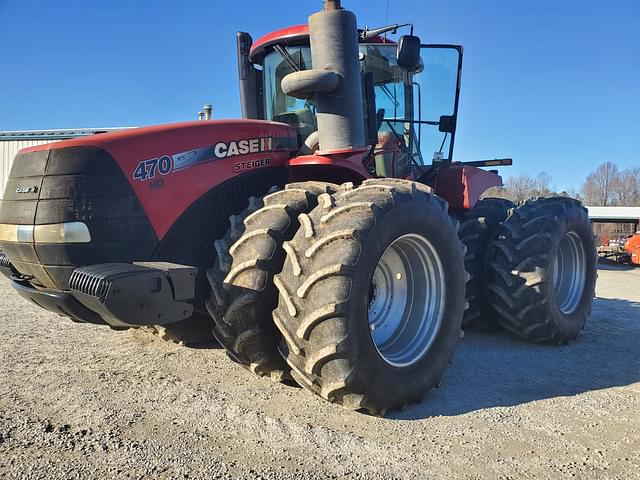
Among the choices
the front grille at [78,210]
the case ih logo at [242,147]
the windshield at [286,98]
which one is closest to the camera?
the front grille at [78,210]

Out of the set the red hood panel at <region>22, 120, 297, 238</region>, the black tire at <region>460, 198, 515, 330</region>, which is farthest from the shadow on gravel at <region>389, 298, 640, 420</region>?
the red hood panel at <region>22, 120, 297, 238</region>

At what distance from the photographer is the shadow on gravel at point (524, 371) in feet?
11.3

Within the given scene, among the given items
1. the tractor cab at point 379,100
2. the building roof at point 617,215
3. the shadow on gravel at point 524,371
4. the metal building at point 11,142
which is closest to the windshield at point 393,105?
the tractor cab at point 379,100

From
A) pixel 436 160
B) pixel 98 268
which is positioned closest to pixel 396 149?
pixel 436 160

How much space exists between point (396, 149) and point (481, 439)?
2846mm

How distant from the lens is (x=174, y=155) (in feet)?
10.9

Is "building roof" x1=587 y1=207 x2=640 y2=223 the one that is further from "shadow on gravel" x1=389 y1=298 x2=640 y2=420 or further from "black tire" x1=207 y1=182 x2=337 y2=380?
"black tire" x1=207 y1=182 x2=337 y2=380

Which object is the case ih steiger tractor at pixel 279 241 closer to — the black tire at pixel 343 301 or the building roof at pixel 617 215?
the black tire at pixel 343 301

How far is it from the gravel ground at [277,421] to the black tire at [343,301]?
A: 7.2 inches

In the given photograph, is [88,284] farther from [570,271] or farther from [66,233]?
[570,271]

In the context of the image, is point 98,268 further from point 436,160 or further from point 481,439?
point 436,160

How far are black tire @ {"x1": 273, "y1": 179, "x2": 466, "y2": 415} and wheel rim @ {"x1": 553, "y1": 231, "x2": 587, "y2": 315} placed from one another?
300 centimetres

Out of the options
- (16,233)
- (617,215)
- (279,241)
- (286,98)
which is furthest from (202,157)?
(617,215)

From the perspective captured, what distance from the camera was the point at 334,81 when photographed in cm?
372
